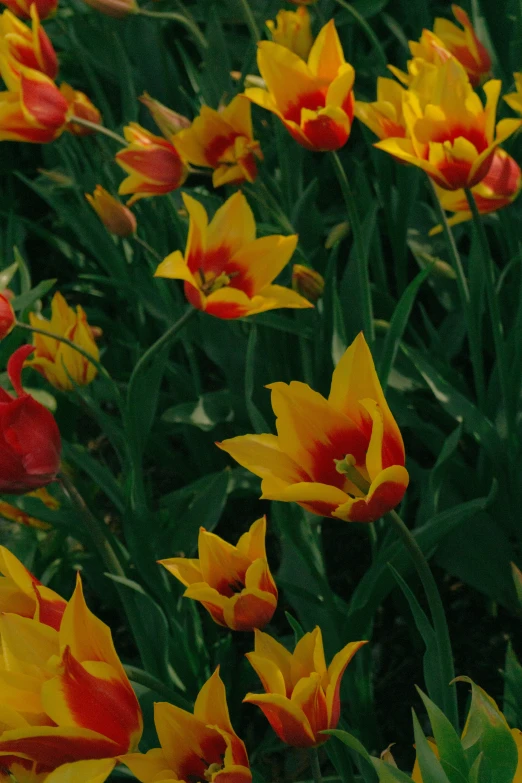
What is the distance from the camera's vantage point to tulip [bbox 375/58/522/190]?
943 millimetres

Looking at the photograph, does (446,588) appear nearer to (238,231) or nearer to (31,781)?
(238,231)

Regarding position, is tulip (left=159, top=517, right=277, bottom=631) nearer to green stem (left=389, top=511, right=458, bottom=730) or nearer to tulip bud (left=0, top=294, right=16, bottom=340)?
green stem (left=389, top=511, right=458, bottom=730)

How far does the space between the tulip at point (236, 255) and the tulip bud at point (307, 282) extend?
0.59 ft

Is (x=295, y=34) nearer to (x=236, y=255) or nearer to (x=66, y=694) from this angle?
(x=236, y=255)

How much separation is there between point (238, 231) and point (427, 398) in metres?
0.61

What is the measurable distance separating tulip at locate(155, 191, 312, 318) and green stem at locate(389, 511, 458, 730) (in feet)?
1.27

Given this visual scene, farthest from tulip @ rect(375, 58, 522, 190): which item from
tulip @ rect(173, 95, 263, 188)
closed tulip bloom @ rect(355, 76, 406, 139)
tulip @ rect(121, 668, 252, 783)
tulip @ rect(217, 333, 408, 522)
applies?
tulip @ rect(121, 668, 252, 783)

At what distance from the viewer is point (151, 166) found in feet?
3.88

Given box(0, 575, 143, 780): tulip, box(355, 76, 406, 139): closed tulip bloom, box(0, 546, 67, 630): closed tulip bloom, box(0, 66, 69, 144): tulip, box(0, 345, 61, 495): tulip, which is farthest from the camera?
box(0, 66, 69, 144): tulip

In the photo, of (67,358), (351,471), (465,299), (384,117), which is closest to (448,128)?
(384,117)

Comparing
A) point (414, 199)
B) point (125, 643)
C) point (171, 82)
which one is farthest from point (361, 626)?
point (171, 82)

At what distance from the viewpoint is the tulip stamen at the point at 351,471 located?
676 mm

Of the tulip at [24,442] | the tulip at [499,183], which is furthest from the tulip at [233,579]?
the tulip at [499,183]

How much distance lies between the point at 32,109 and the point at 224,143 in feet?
0.88
